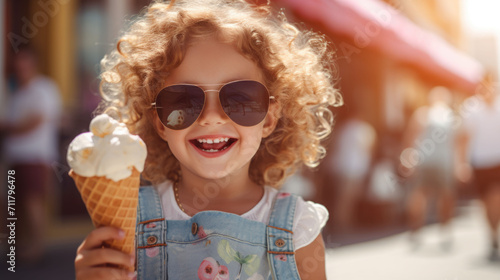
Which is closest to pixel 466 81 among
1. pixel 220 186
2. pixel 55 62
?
pixel 55 62

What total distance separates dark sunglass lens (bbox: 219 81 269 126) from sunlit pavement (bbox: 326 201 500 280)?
2.41m

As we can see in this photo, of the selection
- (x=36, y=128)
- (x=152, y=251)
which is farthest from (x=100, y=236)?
(x=36, y=128)

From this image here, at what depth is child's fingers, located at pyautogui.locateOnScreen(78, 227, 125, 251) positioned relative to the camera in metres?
1.26

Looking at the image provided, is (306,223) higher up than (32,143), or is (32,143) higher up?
(32,143)

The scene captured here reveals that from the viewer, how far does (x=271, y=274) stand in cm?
161

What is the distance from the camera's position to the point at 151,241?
1.60m

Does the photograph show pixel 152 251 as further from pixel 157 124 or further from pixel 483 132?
pixel 483 132

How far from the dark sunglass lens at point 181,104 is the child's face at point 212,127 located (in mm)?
22

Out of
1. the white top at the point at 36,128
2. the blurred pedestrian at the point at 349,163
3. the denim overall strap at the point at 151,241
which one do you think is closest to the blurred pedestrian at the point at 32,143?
the white top at the point at 36,128

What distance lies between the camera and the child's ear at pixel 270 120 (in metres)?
1.89

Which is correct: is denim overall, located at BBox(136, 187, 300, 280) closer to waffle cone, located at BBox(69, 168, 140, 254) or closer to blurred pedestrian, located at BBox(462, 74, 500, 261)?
waffle cone, located at BBox(69, 168, 140, 254)

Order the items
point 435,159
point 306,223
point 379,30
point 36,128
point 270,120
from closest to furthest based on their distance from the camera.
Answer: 1. point 306,223
2. point 270,120
3. point 36,128
4. point 435,159
5. point 379,30

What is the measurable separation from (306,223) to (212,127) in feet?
1.47

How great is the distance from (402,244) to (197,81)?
5.14 meters
